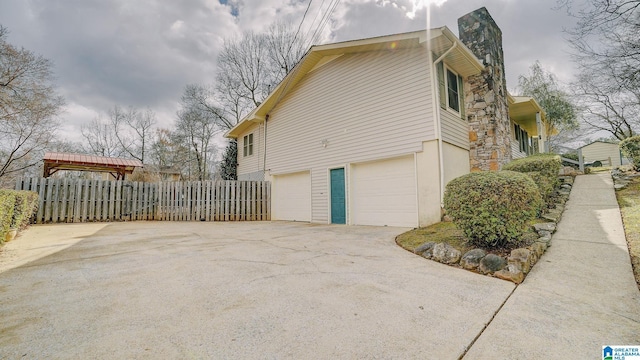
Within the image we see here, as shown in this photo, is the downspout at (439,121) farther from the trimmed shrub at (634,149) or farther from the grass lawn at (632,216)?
the trimmed shrub at (634,149)

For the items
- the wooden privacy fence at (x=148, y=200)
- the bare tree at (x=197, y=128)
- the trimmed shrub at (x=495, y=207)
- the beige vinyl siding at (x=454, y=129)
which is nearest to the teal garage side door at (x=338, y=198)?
the beige vinyl siding at (x=454, y=129)

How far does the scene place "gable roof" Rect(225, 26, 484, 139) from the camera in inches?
254

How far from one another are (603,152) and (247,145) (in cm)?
3018

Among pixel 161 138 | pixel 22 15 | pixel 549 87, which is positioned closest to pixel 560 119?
pixel 549 87

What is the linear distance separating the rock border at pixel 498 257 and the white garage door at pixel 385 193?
2788 millimetres

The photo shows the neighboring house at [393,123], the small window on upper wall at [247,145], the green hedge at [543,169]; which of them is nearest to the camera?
the green hedge at [543,169]

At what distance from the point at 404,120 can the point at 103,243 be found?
7.33 meters

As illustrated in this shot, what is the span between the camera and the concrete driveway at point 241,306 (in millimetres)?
1614

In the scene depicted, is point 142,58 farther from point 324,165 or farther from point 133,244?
point 133,244

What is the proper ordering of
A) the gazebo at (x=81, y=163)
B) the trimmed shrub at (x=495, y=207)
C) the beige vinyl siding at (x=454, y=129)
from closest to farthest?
the trimmed shrub at (x=495, y=207) → the beige vinyl siding at (x=454, y=129) → the gazebo at (x=81, y=163)

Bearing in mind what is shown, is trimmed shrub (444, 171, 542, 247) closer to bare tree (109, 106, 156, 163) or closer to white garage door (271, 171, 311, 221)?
white garage door (271, 171, 311, 221)

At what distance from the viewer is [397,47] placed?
7352 mm

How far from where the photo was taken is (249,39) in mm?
19219

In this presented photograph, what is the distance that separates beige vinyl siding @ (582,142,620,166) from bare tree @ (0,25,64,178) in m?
36.0
